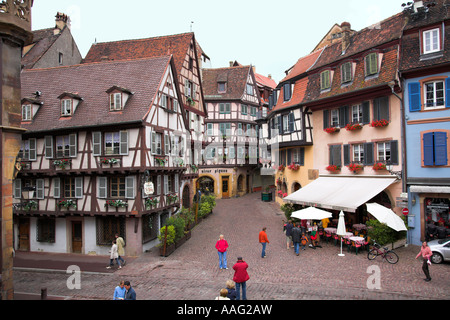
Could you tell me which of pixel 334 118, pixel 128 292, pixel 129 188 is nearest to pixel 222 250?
pixel 128 292

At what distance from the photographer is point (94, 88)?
20.4 metres

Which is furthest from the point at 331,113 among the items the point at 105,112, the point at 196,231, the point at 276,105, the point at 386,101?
the point at 105,112

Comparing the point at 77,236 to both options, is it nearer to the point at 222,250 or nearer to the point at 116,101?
the point at 116,101

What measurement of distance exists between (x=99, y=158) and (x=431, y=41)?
1864 cm

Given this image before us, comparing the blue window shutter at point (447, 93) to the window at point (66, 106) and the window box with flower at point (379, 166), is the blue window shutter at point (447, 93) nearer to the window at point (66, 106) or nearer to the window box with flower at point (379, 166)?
the window box with flower at point (379, 166)

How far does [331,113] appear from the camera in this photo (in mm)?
22547

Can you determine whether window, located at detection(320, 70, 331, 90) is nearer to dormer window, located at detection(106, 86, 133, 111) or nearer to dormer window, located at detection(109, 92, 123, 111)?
dormer window, located at detection(106, 86, 133, 111)

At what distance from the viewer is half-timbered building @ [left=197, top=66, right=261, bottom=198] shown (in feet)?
126

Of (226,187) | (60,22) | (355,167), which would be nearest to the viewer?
(355,167)

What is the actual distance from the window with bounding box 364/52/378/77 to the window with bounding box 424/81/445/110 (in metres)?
2.98

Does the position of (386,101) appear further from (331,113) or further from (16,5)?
(16,5)

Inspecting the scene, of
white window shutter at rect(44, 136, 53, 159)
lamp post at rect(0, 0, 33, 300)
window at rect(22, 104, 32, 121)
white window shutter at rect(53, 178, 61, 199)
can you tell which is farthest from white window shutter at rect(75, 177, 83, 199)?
lamp post at rect(0, 0, 33, 300)

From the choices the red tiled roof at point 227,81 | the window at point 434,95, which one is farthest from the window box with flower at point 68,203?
the red tiled roof at point 227,81

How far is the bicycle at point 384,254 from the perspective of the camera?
14625mm
